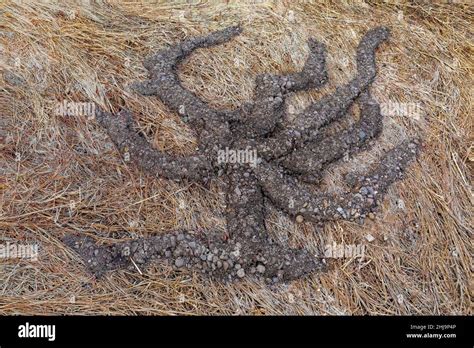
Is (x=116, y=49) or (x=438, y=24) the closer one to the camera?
(x=116, y=49)

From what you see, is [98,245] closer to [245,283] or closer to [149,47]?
[245,283]

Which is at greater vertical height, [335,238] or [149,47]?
[149,47]

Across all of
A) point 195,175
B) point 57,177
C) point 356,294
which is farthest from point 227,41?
point 356,294

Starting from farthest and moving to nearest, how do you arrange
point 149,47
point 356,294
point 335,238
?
point 149,47 < point 335,238 < point 356,294

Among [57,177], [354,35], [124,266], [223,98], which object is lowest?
[124,266]

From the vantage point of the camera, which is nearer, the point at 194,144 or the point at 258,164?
the point at 258,164

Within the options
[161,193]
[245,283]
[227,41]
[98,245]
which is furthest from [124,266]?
[227,41]

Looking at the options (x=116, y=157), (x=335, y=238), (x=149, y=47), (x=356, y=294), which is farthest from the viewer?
(x=149, y=47)
